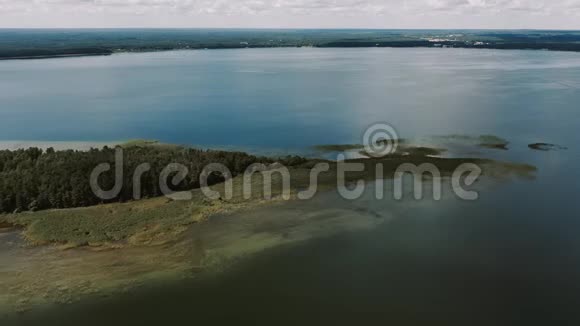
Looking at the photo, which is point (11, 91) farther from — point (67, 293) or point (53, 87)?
point (67, 293)

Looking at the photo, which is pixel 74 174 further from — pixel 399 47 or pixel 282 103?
pixel 399 47

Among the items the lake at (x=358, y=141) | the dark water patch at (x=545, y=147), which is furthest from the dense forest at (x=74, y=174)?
the dark water patch at (x=545, y=147)

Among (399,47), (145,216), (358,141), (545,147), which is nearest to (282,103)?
(358,141)

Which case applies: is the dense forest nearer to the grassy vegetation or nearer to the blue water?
the grassy vegetation

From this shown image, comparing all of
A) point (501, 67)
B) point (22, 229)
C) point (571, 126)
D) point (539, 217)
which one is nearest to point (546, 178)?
point (539, 217)

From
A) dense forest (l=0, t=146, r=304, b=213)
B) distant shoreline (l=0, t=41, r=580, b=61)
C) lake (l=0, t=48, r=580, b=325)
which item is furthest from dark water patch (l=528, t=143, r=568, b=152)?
distant shoreline (l=0, t=41, r=580, b=61)
